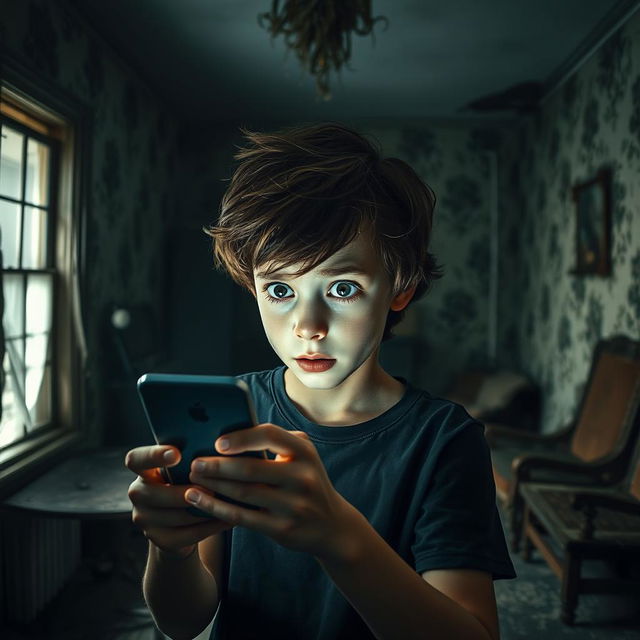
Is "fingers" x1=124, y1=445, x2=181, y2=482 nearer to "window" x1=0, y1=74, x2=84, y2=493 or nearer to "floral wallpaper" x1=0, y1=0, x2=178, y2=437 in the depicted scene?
"window" x1=0, y1=74, x2=84, y2=493

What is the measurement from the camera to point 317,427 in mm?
746

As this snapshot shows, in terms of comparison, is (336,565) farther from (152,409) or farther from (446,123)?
(446,123)

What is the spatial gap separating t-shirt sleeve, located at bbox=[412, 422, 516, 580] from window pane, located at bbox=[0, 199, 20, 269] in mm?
2368

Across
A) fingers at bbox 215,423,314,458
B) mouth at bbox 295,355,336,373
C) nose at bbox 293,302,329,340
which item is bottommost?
fingers at bbox 215,423,314,458

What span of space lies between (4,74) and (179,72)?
187 centimetres

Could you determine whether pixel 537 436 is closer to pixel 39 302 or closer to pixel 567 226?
pixel 567 226

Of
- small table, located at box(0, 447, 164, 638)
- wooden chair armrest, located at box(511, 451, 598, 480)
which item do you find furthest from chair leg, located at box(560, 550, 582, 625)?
small table, located at box(0, 447, 164, 638)

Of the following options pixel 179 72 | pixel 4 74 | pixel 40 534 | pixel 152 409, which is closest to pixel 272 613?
pixel 152 409

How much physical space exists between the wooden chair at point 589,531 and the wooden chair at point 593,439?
0.28 ft

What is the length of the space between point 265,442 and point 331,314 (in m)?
0.18

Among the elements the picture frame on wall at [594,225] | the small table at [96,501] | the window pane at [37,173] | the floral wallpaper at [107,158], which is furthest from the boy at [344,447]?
the picture frame on wall at [594,225]

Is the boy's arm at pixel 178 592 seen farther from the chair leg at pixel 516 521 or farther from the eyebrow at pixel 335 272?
the chair leg at pixel 516 521

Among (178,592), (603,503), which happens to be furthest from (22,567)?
(603,503)

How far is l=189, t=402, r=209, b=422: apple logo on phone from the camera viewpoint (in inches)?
20.8
